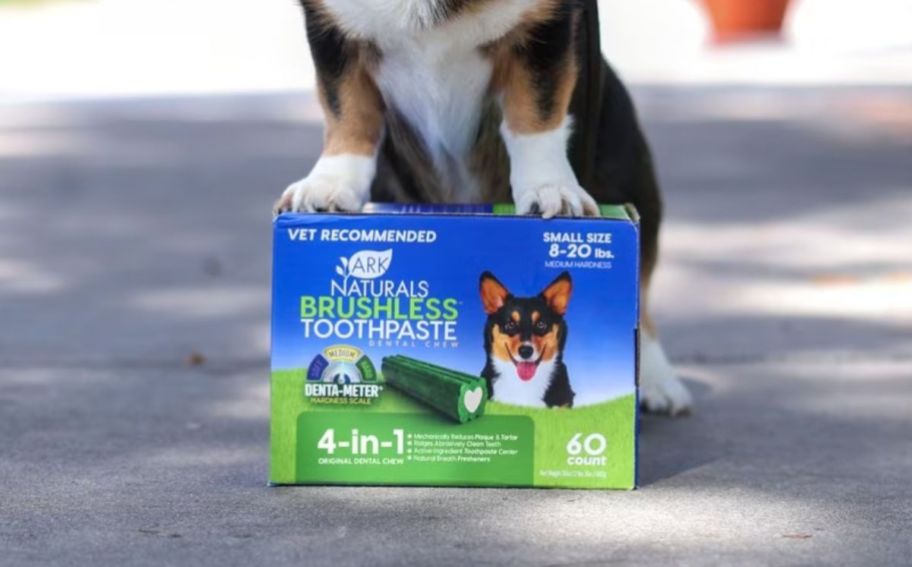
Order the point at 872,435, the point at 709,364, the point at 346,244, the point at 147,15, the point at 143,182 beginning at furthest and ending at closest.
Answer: the point at 147,15 → the point at 143,182 → the point at 709,364 → the point at 872,435 → the point at 346,244

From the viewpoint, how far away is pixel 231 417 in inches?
150

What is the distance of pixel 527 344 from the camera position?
3.05 metres

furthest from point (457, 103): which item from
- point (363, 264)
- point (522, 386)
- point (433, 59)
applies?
point (522, 386)

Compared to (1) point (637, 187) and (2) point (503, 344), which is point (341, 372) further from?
(1) point (637, 187)

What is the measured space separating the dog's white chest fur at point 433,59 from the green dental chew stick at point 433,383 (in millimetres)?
667

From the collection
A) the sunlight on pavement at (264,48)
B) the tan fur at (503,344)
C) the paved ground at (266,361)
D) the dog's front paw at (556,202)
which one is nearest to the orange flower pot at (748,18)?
the sunlight on pavement at (264,48)

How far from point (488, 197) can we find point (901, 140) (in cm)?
483


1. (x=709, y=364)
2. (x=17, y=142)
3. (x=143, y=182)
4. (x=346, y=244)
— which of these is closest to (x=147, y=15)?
(x=17, y=142)

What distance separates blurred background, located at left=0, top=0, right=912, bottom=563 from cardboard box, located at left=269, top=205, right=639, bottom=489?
0.15m

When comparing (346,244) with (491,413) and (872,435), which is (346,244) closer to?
(491,413)

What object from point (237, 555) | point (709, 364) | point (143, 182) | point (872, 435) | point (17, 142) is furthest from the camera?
point (17, 142)

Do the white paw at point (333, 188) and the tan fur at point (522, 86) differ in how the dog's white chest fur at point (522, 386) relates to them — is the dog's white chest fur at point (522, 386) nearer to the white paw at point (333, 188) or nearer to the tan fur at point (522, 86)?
the white paw at point (333, 188)

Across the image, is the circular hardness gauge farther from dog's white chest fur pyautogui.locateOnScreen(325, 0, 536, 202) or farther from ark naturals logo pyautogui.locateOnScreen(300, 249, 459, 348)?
dog's white chest fur pyautogui.locateOnScreen(325, 0, 536, 202)

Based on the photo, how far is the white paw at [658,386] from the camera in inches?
153
